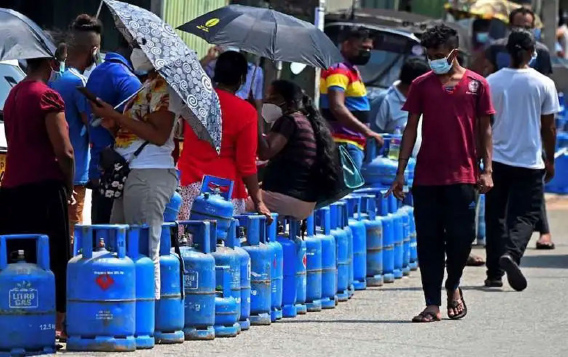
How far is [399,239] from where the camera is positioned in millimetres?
13812

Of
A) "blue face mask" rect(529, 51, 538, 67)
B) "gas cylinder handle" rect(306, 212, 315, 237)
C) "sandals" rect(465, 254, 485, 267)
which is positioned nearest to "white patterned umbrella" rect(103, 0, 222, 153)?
"gas cylinder handle" rect(306, 212, 315, 237)

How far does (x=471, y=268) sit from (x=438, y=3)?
50.2ft

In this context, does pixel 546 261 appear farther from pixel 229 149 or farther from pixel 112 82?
pixel 112 82

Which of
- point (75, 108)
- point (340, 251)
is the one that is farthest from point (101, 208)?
point (340, 251)

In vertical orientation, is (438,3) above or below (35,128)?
below

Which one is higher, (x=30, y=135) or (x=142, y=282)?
(x=30, y=135)

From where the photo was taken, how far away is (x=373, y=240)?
43.0 ft

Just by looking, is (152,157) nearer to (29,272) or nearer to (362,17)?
(29,272)

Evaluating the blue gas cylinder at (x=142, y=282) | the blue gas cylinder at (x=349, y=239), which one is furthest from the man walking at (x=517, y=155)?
the blue gas cylinder at (x=142, y=282)

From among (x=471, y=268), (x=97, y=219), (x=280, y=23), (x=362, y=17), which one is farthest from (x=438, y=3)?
(x=97, y=219)

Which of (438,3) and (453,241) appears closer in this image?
(453,241)

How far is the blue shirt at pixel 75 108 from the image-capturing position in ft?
33.4

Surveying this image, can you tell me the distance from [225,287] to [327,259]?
1.88 metres

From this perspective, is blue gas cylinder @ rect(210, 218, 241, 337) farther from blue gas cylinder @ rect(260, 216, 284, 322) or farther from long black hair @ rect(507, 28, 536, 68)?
long black hair @ rect(507, 28, 536, 68)
